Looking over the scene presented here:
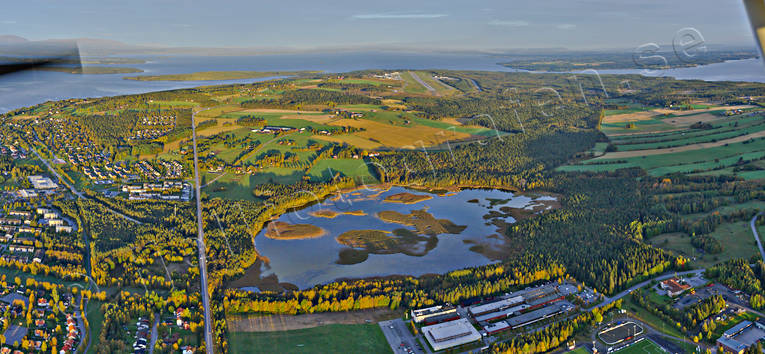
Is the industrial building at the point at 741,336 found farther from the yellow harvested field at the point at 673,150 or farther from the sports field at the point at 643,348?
the yellow harvested field at the point at 673,150

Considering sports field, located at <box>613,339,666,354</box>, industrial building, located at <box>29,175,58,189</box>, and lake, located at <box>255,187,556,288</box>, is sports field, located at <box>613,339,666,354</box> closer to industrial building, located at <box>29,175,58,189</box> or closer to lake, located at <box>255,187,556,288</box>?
lake, located at <box>255,187,556,288</box>

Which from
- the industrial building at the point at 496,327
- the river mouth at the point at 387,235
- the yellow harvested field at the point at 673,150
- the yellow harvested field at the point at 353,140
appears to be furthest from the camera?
the yellow harvested field at the point at 353,140

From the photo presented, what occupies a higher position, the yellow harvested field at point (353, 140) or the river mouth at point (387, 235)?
the yellow harvested field at point (353, 140)

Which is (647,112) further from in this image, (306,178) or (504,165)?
(306,178)

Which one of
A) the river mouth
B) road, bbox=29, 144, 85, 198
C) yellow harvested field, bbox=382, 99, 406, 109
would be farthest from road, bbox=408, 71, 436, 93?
road, bbox=29, 144, 85, 198

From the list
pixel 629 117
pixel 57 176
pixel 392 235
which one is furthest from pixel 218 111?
pixel 629 117

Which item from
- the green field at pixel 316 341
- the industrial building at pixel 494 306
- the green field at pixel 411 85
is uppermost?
the green field at pixel 411 85

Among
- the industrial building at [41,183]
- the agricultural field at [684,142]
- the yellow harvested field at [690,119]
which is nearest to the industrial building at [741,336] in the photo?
the agricultural field at [684,142]
